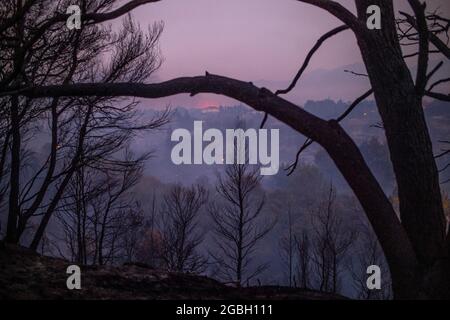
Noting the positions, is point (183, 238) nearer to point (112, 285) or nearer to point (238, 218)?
point (238, 218)

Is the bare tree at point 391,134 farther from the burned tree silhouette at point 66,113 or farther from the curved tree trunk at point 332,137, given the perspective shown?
the burned tree silhouette at point 66,113

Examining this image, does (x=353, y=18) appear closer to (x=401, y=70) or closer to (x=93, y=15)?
(x=401, y=70)

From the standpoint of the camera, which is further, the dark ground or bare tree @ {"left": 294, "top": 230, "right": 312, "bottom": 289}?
bare tree @ {"left": 294, "top": 230, "right": 312, "bottom": 289}

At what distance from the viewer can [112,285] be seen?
366 cm

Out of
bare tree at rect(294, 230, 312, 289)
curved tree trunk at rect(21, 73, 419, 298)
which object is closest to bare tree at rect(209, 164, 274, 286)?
bare tree at rect(294, 230, 312, 289)

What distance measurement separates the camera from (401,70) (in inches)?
123

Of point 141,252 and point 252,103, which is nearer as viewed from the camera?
point 252,103

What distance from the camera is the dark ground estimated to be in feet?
10.9

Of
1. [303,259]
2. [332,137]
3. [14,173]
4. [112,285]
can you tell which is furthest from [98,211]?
[332,137]

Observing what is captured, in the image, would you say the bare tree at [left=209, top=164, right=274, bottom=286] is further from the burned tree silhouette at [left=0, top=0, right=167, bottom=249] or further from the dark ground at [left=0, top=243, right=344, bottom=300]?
the burned tree silhouette at [left=0, top=0, right=167, bottom=249]

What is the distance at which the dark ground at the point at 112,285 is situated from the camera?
3.33 m

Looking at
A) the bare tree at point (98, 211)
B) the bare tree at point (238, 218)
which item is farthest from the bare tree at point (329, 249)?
the bare tree at point (98, 211)
